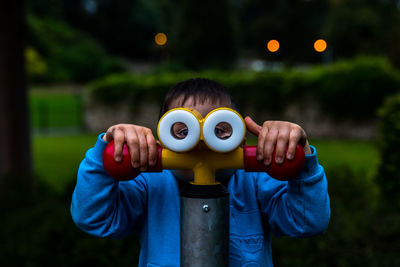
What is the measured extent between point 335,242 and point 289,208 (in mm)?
2121

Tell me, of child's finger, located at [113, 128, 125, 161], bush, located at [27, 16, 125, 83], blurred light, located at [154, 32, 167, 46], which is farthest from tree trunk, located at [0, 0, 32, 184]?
bush, located at [27, 16, 125, 83]

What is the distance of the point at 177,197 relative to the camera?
1474mm

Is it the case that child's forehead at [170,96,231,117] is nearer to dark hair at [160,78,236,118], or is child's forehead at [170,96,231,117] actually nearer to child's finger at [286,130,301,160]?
dark hair at [160,78,236,118]

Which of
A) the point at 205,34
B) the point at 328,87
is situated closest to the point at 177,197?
the point at 328,87

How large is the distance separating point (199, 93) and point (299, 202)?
427 millimetres

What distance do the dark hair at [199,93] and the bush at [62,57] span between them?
96.8 ft

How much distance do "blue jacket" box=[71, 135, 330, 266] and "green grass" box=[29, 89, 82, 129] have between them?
14608mm

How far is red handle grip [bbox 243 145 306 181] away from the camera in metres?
1.10

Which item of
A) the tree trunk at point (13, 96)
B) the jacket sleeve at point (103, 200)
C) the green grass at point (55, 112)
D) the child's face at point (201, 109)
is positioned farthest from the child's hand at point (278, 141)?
the green grass at point (55, 112)

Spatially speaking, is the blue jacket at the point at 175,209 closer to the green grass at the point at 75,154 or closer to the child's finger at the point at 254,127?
the child's finger at the point at 254,127

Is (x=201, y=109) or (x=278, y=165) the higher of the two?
(x=201, y=109)

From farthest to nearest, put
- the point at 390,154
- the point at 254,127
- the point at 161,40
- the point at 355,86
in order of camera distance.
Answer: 1. the point at 355,86
2. the point at 390,154
3. the point at 161,40
4. the point at 254,127

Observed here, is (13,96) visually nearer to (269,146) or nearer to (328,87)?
(269,146)

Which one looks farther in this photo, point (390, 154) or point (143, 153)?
point (390, 154)
